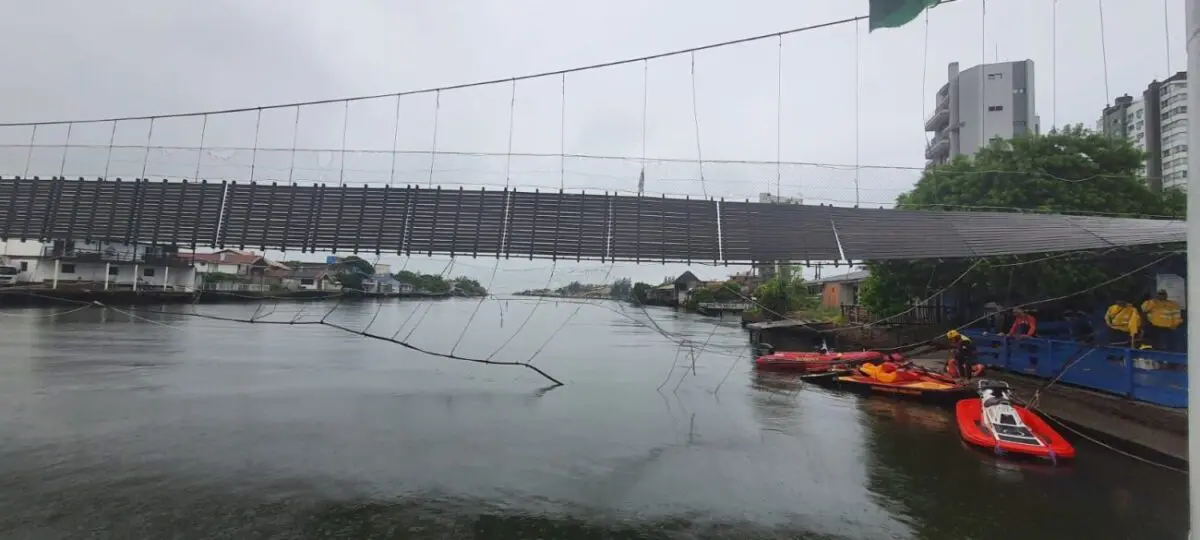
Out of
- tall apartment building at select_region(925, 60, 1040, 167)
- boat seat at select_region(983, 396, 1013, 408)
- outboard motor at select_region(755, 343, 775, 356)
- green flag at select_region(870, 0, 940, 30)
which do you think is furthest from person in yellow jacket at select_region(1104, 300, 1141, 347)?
tall apartment building at select_region(925, 60, 1040, 167)

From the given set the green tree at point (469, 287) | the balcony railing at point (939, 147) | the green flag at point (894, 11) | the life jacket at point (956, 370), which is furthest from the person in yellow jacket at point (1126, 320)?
the balcony railing at point (939, 147)

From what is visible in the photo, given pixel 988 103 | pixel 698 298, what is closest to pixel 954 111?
pixel 988 103

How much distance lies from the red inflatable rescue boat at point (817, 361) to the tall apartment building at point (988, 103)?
2732 centimetres

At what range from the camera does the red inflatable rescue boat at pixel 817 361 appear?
19.1 meters

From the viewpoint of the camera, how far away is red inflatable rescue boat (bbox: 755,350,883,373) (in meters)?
19.1

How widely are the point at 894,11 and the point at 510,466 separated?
839 cm

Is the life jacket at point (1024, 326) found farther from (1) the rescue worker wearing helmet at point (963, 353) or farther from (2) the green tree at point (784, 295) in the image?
(2) the green tree at point (784, 295)

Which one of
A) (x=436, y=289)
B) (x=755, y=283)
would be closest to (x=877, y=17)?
(x=436, y=289)

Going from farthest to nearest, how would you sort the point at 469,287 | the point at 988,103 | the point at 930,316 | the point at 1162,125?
1. the point at 988,103
2. the point at 1162,125
3. the point at 930,316
4. the point at 469,287

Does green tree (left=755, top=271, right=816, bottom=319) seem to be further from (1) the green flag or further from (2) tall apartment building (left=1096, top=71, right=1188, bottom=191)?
(1) the green flag

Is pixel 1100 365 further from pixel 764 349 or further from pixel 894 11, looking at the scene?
pixel 764 349

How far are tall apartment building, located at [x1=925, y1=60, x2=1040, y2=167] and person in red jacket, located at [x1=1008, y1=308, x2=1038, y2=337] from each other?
29.7 m

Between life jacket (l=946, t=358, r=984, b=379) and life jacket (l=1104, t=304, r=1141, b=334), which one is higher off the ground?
life jacket (l=1104, t=304, r=1141, b=334)

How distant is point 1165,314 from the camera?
1038cm
